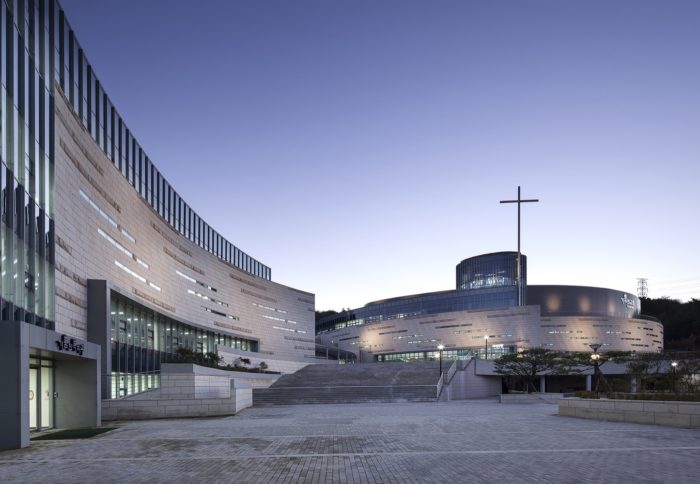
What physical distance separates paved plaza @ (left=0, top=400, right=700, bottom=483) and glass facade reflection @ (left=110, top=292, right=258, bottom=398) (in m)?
7.86

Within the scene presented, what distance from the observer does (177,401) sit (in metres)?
28.8

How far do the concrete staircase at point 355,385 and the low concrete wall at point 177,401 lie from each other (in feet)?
28.7

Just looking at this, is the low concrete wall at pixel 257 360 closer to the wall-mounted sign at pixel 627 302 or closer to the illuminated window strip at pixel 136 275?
the illuminated window strip at pixel 136 275

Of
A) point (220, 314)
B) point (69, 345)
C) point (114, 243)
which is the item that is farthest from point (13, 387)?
point (220, 314)

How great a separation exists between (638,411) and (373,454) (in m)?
12.8

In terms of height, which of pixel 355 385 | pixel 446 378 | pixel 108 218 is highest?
pixel 108 218

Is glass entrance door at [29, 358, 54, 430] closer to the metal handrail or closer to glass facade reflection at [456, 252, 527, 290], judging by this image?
the metal handrail

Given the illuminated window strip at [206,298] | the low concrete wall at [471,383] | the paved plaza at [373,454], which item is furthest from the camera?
the low concrete wall at [471,383]

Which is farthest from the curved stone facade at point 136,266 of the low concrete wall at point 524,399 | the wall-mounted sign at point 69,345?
the low concrete wall at point 524,399

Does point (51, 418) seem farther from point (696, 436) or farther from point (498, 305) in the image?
point (498, 305)

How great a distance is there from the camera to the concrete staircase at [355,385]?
44.8m

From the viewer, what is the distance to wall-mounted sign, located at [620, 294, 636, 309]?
119250 mm

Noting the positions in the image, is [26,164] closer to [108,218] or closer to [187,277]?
[108,218]

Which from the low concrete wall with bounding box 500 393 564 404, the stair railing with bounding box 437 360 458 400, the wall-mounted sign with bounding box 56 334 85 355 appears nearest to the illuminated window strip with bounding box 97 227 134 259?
the wall-mounted sign with bounding box 56 334 85 355
